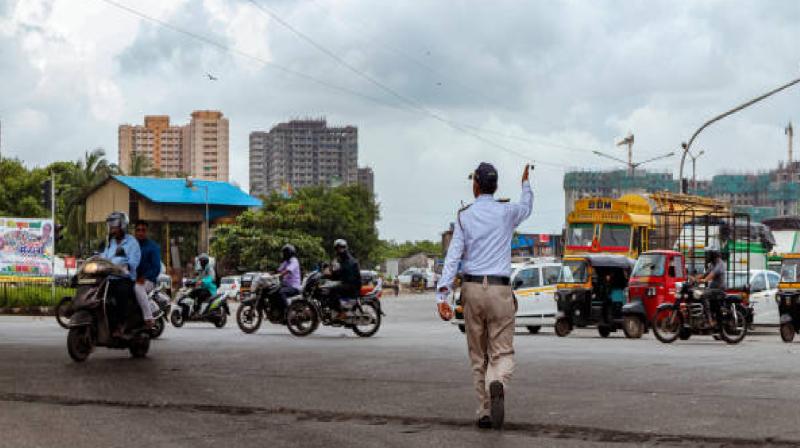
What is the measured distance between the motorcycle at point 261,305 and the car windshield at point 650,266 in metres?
7.80

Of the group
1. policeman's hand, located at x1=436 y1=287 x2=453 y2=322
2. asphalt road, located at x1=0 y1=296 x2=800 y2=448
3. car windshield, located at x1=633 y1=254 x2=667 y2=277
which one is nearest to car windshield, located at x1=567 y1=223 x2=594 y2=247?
car windshield, located at x1=633 y1=254 x2=667 y2=277

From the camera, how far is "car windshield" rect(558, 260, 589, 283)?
1096 inches

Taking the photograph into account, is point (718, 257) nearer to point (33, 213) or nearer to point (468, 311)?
point (468, 311)

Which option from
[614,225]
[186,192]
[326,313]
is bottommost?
[326,313]

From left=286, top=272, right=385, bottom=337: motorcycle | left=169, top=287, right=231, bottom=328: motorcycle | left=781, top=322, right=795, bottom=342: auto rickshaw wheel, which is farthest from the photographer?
left=169, top=287, right=231, bottom=328: motorcycle

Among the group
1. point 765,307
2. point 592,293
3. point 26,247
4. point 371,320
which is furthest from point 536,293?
point 26,247

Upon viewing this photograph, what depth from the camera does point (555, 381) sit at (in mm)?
11664

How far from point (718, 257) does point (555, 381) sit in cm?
1169

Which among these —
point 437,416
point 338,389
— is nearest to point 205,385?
point 338,389

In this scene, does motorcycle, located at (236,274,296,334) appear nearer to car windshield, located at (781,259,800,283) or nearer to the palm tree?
car windshield, located at (781,259,800,283)

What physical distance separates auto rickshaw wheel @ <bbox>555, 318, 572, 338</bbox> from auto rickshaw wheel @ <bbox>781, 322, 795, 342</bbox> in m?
4.77

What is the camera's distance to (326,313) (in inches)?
860

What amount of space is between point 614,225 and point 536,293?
12.3 metres

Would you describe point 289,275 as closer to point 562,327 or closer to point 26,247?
point 562,327
